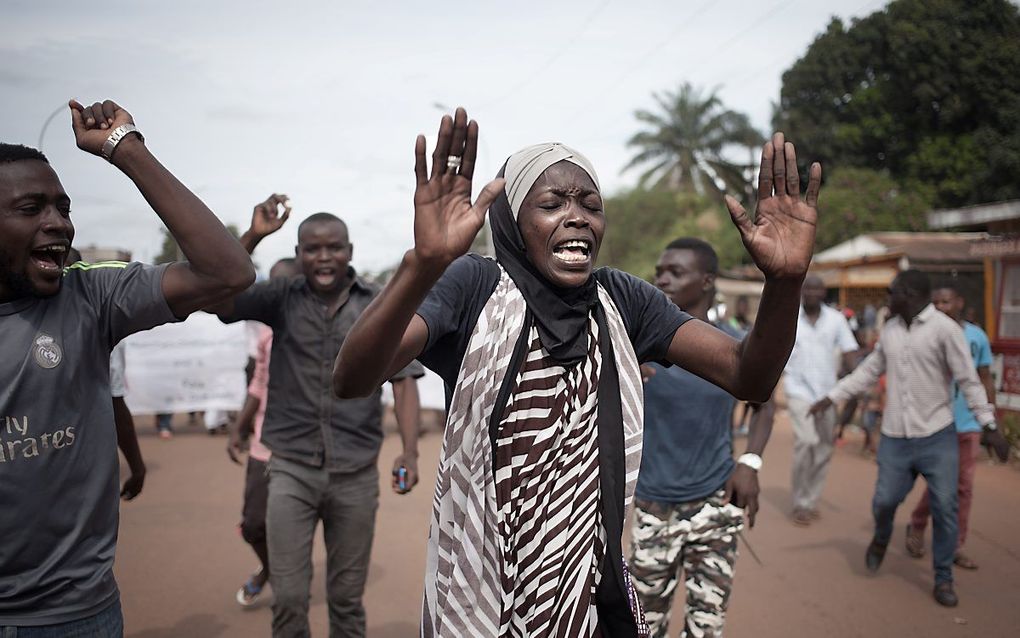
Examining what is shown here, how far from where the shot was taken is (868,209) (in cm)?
2878

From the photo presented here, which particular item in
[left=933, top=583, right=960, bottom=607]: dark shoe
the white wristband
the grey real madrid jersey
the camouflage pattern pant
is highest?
the grey real madrid jersey

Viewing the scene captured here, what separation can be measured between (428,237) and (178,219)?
2.80 feet

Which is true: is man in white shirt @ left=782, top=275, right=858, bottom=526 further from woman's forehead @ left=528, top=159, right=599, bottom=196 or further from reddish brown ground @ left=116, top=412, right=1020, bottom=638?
woman's forehead @ left=528, top=159, right=599, bottom=196

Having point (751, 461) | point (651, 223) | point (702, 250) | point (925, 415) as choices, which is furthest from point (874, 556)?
point (651, 223)

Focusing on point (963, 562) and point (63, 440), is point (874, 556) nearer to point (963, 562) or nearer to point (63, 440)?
point (963, 562)

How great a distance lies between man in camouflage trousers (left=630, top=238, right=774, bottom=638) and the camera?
3.84 m

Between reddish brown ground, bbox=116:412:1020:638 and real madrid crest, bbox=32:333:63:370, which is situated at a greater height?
real madrid crest, bbox=32:333:63:370

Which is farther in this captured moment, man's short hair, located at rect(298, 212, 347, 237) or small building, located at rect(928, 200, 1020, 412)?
small building, located at rect(928, 200, 1020, 412)

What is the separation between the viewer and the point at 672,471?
3980 millimetres

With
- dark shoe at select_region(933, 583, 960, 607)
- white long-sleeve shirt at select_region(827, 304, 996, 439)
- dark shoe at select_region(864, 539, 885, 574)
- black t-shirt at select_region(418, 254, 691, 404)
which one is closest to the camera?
black t-shirt at select_region(418, 254, 691, 404)

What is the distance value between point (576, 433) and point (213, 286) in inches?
43.1

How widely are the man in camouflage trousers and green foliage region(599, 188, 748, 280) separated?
32.5m

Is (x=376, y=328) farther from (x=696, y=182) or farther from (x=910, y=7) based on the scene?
(x=696, y=182)

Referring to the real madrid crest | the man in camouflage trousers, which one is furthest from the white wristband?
the real madrid crest
